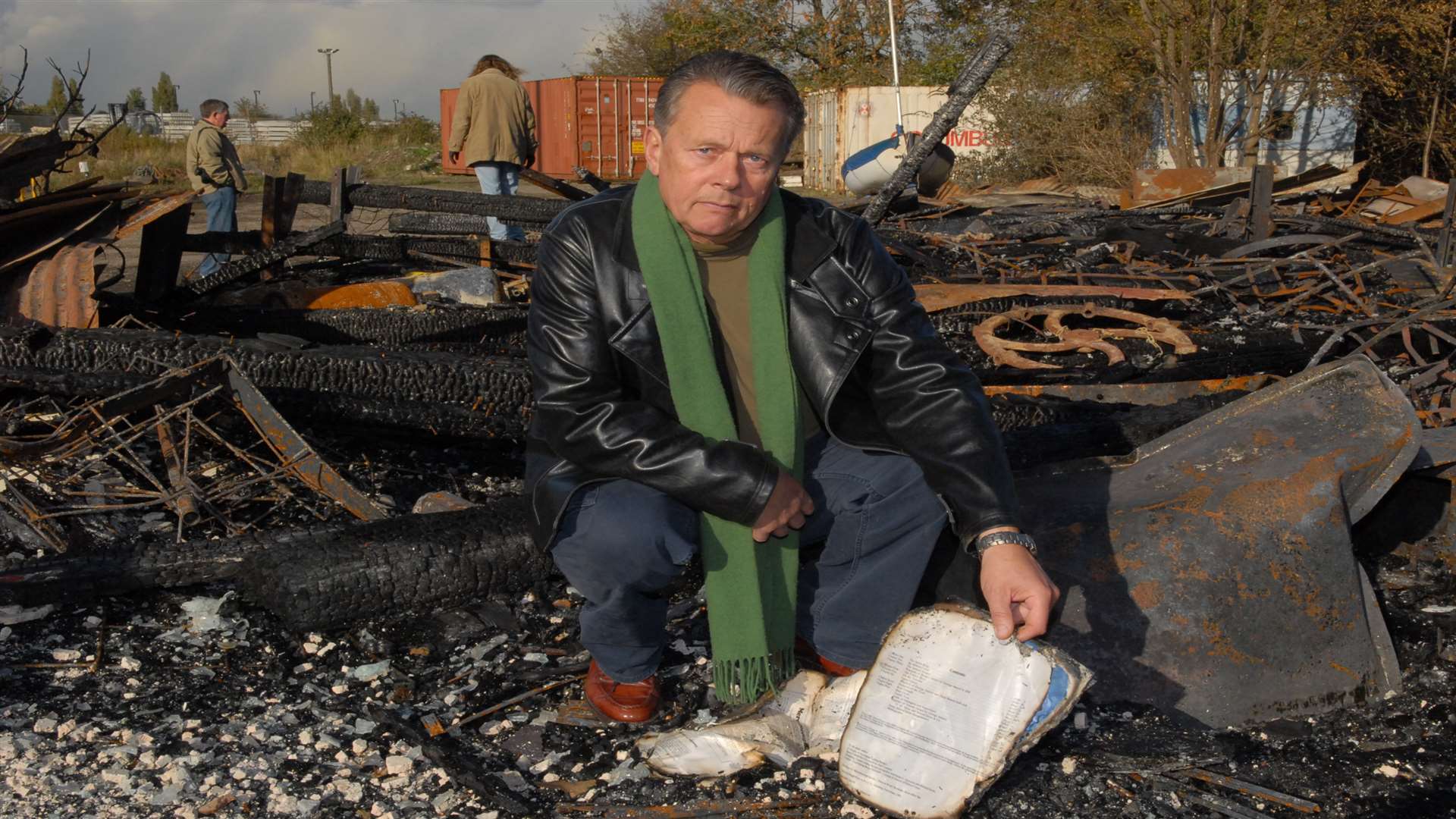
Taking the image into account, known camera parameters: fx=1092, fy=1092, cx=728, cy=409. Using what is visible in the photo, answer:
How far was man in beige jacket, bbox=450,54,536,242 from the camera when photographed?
343 inches

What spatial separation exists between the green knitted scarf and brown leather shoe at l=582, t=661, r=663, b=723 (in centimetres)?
22

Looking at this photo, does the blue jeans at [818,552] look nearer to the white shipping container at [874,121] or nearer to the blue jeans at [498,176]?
the blue jeans at [498,176]

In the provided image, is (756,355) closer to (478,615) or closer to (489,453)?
(478,615)

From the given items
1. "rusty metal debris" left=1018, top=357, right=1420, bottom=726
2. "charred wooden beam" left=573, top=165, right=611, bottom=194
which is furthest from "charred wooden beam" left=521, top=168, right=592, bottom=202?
"rusty metal debris" left=1018, top=357, right=1420, bottom=726

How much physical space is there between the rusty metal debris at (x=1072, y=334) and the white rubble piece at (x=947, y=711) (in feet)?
10.0

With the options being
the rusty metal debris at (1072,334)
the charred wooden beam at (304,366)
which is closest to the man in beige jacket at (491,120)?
the rusty metal debris at (1072,334)

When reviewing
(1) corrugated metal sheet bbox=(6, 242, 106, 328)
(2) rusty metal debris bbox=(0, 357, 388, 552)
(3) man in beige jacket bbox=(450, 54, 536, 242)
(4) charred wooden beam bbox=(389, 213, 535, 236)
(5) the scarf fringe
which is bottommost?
(5) the scarf fringe

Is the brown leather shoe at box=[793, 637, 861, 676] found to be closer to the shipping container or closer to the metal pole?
the metal pole

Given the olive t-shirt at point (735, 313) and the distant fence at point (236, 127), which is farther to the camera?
the distant fence at point (236, 127)

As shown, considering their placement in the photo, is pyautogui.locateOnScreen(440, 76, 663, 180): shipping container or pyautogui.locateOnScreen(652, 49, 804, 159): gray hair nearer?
pyautogui.locateOnScreen(652, 49, 804, 159): gray hair

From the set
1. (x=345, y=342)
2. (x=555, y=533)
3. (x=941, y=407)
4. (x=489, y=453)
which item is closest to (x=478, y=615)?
(x=555, y=533)

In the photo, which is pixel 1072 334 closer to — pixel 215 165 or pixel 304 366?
pixel 304 366

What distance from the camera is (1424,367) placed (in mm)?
4438

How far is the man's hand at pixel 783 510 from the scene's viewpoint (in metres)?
2.21
